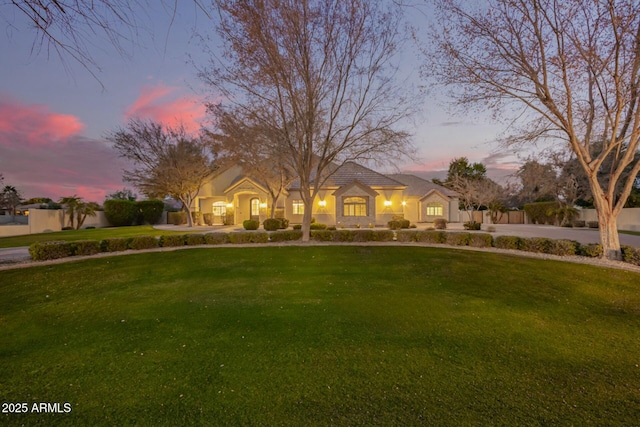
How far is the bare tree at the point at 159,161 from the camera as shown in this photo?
25484 mm

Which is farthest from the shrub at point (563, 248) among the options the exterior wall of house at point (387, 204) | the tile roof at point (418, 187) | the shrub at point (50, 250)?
the tile roof at point (418, 187)

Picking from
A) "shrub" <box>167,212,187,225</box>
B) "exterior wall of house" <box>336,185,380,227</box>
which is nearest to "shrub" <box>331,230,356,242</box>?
"exterior wall of house" <box>336,185,380,227</box>

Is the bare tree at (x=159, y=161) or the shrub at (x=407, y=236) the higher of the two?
the bare tree at (x=159, y=161)

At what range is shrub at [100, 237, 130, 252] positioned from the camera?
11758 millimetres

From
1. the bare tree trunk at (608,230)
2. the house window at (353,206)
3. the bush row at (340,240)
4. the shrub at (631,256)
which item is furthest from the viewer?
the house window at (353,206)

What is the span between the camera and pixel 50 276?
8.33 meters

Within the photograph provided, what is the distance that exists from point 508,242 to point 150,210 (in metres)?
34.3

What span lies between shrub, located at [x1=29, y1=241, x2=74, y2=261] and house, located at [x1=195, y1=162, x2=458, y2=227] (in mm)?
16631

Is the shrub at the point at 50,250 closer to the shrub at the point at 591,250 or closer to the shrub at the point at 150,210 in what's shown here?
the shrub at the point at 591,250

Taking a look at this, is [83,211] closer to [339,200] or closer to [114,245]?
[114,245]

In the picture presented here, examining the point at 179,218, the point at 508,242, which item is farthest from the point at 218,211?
the point at 508,242

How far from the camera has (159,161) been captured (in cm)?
2669

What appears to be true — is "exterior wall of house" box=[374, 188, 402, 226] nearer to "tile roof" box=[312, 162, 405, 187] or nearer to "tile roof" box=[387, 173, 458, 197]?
"tile roof" box=[312, 162, 405, 187]

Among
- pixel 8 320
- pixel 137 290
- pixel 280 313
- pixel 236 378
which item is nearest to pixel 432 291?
pixel 280 313
